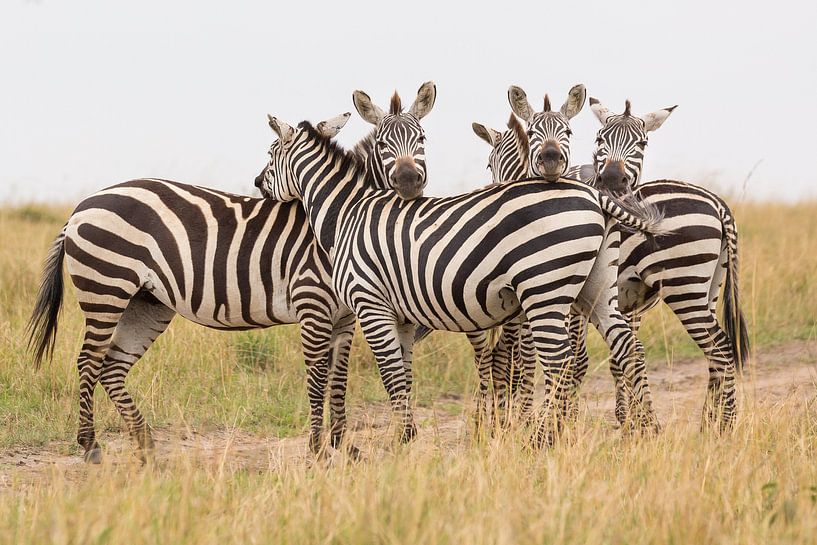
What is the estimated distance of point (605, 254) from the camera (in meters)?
5.78

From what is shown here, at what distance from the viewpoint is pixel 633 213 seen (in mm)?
5895

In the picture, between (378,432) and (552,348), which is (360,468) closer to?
(552,348)

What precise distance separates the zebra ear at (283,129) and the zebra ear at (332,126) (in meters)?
0.19

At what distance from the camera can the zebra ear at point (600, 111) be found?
7.00 m

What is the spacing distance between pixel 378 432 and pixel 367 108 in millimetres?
2436

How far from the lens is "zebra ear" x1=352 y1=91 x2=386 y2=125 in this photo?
21.7 ft

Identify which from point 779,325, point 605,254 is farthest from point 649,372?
point 605,254

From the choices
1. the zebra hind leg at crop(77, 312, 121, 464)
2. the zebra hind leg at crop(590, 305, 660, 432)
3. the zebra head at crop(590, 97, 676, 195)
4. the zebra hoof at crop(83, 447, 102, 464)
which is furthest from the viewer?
the zebra hind leg at crop(77, 312, 121, 464)

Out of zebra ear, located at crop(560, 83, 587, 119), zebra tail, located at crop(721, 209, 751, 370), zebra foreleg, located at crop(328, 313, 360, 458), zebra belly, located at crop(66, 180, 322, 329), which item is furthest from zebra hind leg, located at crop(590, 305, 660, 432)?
zebra belly, located at crop(66, 180, 322, 329)

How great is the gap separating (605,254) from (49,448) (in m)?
4.12

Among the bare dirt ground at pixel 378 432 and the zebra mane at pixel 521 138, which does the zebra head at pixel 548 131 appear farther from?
the bare dirt ground at pixel 378 432

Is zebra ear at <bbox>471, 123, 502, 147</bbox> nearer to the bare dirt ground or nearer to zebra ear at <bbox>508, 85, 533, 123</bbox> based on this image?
zebra ear at <bbox>508, 85, 533, 123</bbox>

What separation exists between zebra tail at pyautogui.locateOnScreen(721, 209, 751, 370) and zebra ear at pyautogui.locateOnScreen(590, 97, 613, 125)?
3.48ft

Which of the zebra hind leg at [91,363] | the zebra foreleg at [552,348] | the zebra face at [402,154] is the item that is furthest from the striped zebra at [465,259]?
the zebra hind leg at [91,363]
